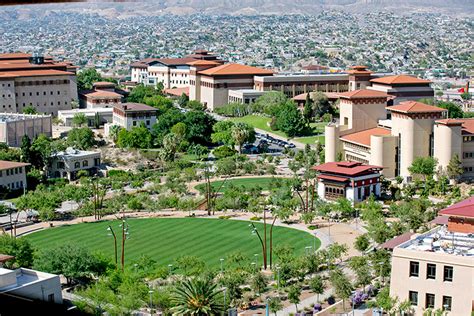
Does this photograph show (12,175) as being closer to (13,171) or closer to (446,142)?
(13,171)

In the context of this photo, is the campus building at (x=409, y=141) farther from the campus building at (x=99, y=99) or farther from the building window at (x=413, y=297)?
the campus building at (x=99, y=99)

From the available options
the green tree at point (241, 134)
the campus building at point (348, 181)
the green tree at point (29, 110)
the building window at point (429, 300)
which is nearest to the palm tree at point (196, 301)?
the building window at point (429, 300)

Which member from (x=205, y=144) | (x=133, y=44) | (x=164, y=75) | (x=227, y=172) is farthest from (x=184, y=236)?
(x=133, y=44)

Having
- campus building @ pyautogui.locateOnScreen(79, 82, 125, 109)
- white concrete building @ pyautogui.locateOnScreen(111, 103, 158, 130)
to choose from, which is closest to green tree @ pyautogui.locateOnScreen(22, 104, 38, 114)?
campus building @ pyautogui.locateOnScreen(79, 82, 125, 109)

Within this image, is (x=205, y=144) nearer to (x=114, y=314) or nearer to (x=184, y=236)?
(x=184, y=236)

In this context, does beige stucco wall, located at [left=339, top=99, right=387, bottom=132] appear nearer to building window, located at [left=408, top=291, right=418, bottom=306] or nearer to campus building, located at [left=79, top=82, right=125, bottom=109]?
campus building, located at [left=79, top=82, right=125, bottom=109]

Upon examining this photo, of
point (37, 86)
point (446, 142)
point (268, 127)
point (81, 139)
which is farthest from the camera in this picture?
point (37, 86)

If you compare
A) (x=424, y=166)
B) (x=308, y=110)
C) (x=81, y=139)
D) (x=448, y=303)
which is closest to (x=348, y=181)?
(x=424, y=166)
